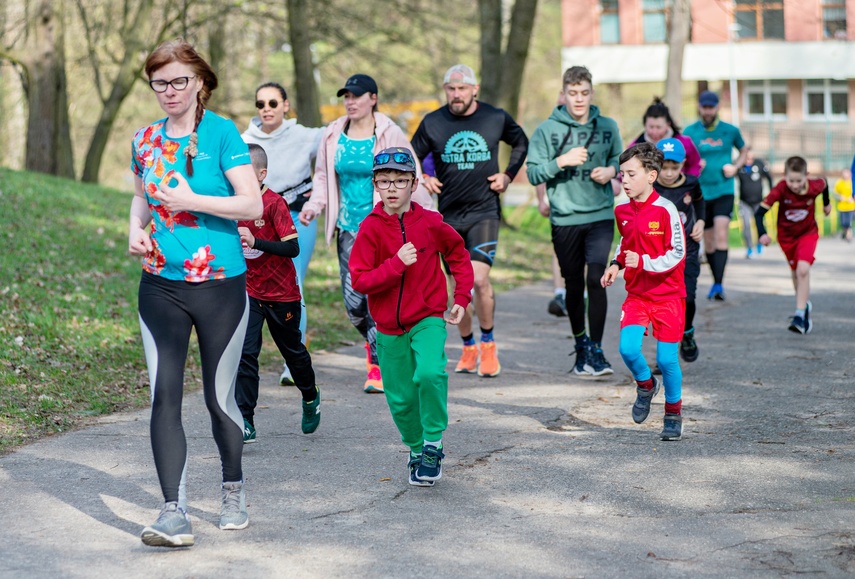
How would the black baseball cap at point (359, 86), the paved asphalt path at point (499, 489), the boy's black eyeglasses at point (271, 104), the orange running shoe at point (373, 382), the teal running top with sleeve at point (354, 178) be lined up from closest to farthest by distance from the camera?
the paved asphalt path at point (499, 489)
the black baseball cap at point (359, 86)
the teal running top with sleeve at point (354, 178)
the boy's black eyeglasses at point (271, 104)
the orange running shoe at point (373, 382)

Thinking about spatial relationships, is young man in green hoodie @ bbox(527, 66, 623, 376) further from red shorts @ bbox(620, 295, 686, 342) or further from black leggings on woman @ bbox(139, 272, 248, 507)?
black leggings on woman @ bbox(139, 272, 248, 507)

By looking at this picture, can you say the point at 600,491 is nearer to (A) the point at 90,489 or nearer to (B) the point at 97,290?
(A) the point at 90,489

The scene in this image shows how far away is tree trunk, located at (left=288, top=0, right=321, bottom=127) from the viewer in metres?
20.2

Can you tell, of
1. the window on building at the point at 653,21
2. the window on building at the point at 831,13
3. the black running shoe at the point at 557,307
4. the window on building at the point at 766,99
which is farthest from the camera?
the window on building at the point at 766,99

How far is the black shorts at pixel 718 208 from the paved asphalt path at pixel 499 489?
153 inches

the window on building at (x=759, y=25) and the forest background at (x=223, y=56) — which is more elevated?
the window on building at (x=759, y=25)

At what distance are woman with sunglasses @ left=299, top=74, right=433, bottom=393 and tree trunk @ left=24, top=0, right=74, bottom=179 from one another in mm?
13366

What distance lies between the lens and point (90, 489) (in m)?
5.68

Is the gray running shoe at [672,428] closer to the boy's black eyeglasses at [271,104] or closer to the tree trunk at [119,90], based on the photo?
the boy's black eyeglasses at [271,104]

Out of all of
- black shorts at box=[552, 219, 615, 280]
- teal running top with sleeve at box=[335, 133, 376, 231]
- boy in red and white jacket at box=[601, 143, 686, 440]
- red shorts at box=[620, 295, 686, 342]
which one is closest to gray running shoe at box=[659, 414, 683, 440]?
boy in red and white jacket at box=[601, 143, 686, 440]

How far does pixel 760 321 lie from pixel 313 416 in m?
6.00

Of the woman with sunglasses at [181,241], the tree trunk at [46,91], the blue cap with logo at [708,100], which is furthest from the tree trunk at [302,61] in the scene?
the woman with sunglasses at [181,241]

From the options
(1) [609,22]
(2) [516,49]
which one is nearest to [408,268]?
(2) [516,49]

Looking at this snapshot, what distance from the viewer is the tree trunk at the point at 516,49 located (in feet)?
67.0
